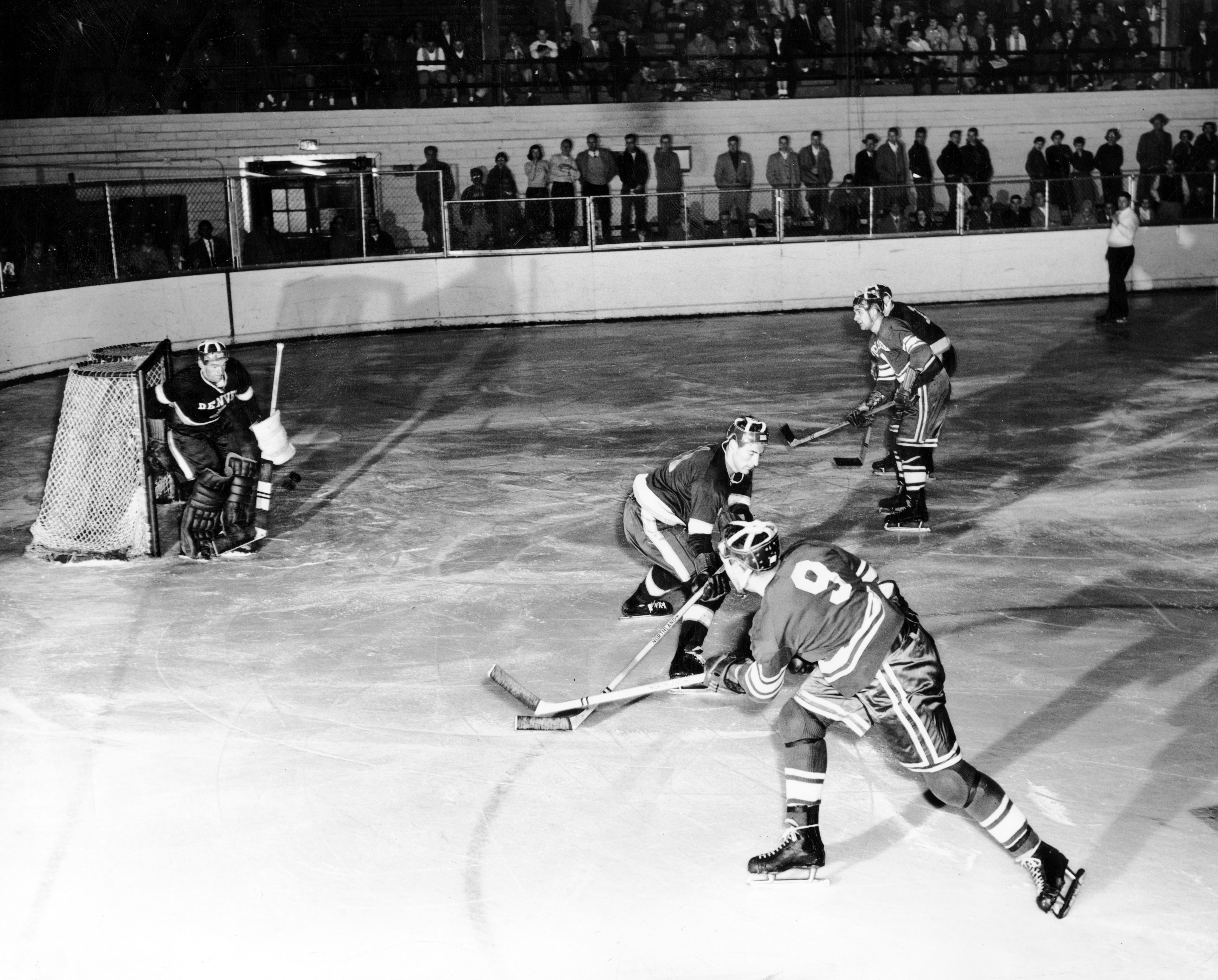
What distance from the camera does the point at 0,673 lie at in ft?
23.1

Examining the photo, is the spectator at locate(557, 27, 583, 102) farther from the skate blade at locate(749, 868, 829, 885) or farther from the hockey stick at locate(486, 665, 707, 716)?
the skate blade at locate(749, 868, 829, 885)

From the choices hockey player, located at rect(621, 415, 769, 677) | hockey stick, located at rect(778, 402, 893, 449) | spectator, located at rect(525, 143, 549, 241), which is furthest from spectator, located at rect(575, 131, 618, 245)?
hockey player, located at rect(621, 415, 769, 677)

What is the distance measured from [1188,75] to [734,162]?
9.30 meters

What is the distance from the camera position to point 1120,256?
1745cm

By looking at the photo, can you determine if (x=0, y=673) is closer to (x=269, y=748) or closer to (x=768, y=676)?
(x=269, y=748)

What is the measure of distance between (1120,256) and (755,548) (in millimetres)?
14458

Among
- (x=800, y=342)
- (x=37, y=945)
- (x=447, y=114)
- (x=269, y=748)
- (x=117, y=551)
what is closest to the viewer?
(x=37, y=945)

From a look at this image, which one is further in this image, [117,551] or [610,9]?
[610,9]

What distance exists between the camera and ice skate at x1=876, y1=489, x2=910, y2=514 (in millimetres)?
9422

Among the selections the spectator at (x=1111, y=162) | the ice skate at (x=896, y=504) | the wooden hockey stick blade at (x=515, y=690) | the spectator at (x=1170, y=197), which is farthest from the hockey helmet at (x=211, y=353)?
the spectator at (x=1170, y=197)

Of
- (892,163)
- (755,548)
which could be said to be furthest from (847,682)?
(892,163)

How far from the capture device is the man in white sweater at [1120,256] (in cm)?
1747

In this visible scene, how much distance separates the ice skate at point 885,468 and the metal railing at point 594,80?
507 inches

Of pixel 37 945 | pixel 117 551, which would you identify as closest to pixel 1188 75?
pixel 117 551
